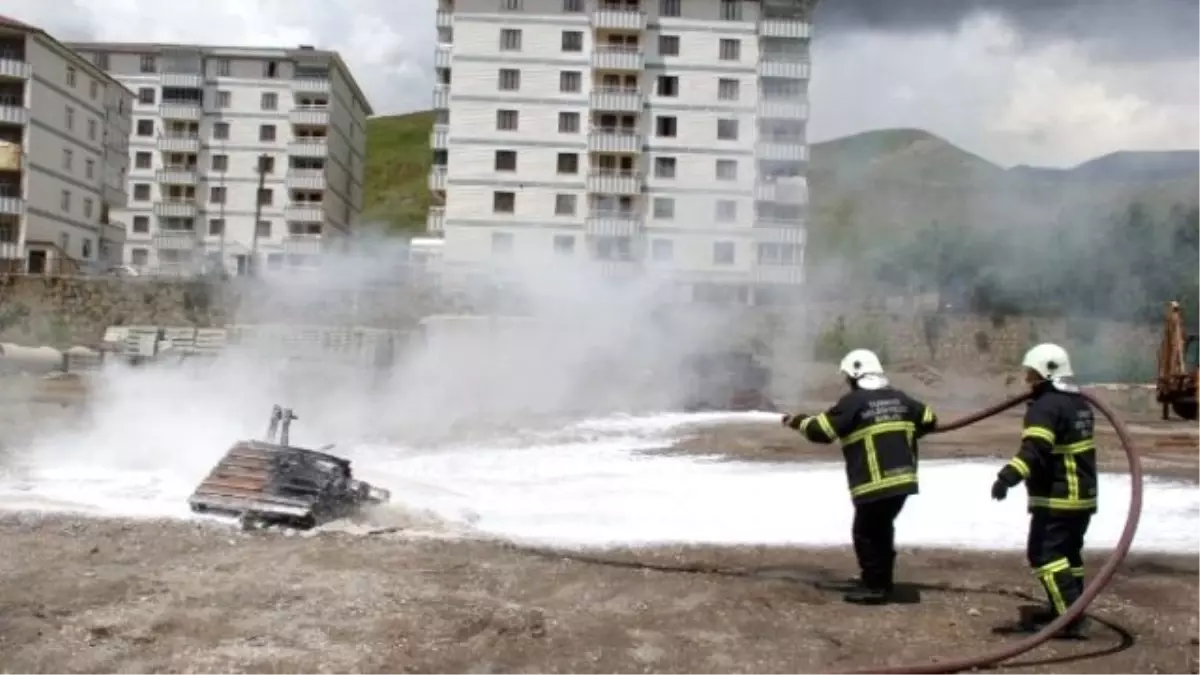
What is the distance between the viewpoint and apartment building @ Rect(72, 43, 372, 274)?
6994cm

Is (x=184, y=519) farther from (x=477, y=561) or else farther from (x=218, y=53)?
(x=218, y=53)

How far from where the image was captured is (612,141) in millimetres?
52125

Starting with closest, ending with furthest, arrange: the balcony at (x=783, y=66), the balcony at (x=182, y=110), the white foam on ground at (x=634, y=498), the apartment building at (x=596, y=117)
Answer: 1. the white foam on ground at (x=634, y=498)
2. the balcony at (x=783, y=66)
3. the apartment building at (x=596, y=117)
4. the balcony at (x=182, y=110)

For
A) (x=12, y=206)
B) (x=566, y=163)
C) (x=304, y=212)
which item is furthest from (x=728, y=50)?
(x=12, y=206)

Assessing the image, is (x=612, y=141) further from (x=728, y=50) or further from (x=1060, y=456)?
(x=1060, y=456)

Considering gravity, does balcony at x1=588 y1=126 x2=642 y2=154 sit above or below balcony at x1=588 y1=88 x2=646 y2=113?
below

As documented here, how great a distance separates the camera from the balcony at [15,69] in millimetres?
53312

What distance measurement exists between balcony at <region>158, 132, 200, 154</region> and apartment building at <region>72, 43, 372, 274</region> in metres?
0.07

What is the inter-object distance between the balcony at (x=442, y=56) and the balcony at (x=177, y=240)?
84.6 ft

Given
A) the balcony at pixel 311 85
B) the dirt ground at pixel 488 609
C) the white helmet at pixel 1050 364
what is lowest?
the dirt ground at pixel 488 609

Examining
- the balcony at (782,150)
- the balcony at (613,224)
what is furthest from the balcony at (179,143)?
the balcony at (782,150)

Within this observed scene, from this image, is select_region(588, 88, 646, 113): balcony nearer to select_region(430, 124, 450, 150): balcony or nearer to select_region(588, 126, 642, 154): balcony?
select_region(588, 126, 642, 154): balcony

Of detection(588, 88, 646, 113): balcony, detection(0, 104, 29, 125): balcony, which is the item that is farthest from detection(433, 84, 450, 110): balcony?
detection(0, 104, 29, 125): balcony

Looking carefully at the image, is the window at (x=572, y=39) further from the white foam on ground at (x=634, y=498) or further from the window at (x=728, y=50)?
the white foam on ground at (x=634, y=498)
